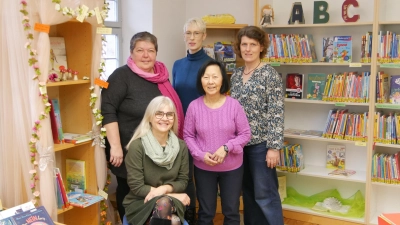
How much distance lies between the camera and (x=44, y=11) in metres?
2.41

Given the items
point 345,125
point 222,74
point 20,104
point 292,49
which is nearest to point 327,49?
point 292,49

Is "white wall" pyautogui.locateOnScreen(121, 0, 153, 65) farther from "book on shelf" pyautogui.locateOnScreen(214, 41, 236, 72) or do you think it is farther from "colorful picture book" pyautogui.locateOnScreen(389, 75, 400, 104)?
"colorful picture book" pyautogui.locateOnScreen(389, 75, 400, 104)

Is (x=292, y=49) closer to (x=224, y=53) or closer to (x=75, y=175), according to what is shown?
(x=224, y=53)

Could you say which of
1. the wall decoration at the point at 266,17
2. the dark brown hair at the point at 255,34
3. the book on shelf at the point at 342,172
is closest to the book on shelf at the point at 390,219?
the dark brown hair at the point at 255,34

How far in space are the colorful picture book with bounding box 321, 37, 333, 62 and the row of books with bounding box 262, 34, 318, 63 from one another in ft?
0.31

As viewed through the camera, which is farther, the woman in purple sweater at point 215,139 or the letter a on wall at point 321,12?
the letter a on wall at point 321,12

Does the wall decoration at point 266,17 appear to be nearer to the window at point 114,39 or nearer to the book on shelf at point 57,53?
the window at point 114,39

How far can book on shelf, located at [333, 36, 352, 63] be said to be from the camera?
356 centimetres

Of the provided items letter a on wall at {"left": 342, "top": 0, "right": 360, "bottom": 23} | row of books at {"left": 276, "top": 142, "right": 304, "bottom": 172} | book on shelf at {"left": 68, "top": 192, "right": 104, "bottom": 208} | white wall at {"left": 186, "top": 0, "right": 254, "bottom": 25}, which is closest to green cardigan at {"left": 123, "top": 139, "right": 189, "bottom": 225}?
book on shelf at {"left": 68, "top": 192, "right": 104, "bottom": 208}

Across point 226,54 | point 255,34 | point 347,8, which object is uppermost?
point 347,8

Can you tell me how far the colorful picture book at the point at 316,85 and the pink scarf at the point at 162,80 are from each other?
4.22ft

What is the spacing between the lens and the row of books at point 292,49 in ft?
12.1

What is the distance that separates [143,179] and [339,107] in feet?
6.65

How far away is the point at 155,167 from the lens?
255cm
